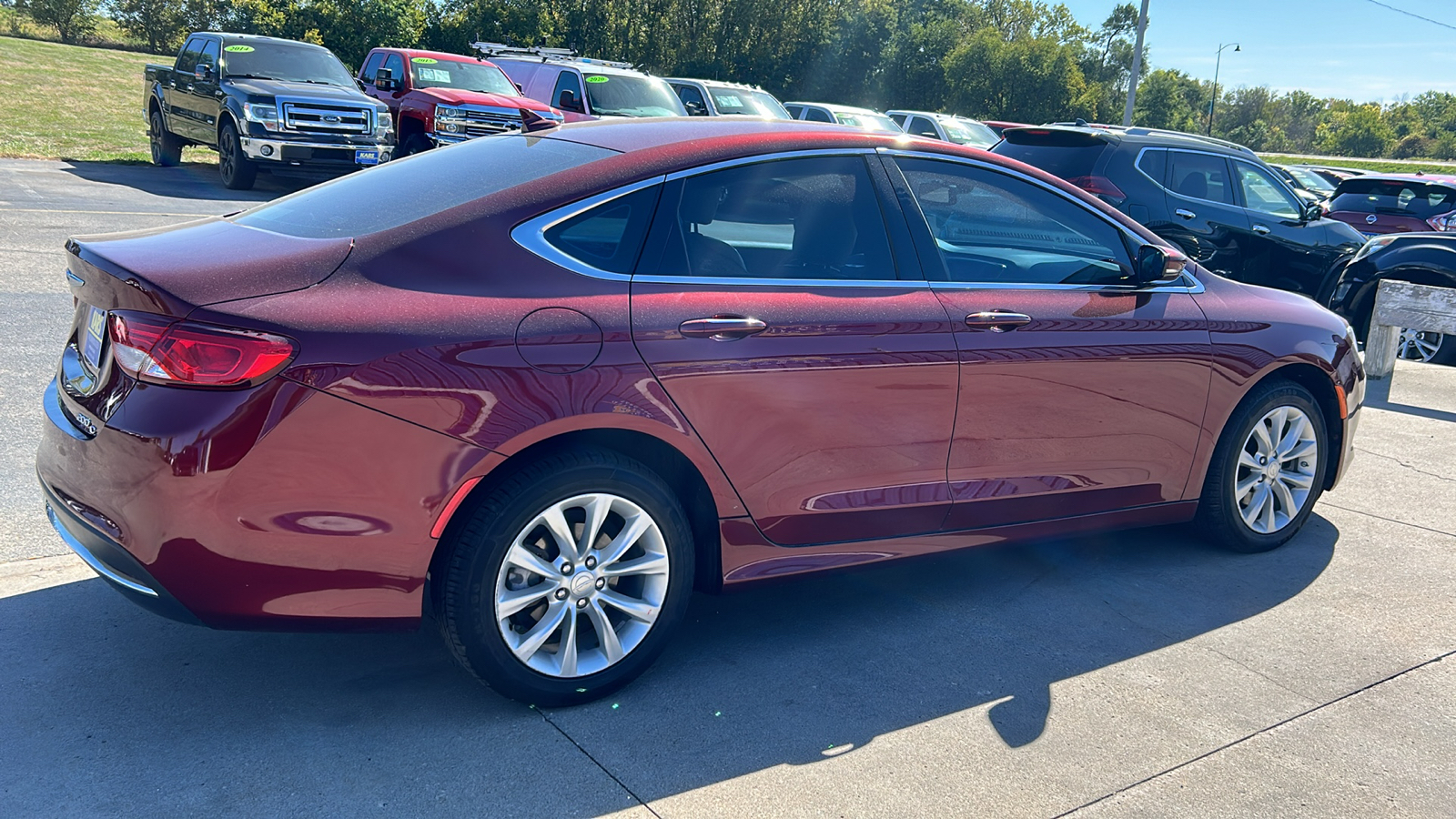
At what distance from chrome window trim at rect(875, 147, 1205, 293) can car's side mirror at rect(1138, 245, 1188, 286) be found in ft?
0.14

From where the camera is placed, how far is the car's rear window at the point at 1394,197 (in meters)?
15.0

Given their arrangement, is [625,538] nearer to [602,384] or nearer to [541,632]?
[541,632]

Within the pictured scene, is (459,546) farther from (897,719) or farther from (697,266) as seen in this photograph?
(897,719)

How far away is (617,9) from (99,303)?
50.1m

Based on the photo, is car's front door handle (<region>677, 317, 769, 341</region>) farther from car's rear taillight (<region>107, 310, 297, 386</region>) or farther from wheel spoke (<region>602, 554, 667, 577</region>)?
car's rear taillight (<region>107, 310, 297, 386</region>)

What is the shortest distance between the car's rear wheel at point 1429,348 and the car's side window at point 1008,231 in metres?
6.53

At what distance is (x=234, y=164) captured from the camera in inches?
619

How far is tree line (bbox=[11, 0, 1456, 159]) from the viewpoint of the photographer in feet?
126

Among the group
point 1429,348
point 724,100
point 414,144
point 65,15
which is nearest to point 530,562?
point 1429,348

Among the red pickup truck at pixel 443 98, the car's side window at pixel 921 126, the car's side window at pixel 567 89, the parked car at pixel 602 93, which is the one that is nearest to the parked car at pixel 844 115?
the car's side window at pixel 921 126

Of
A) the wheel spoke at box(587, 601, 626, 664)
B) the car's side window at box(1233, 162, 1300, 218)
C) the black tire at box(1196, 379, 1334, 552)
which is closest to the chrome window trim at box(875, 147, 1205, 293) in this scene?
the black tire at box(1196, 379, 1334, 552)

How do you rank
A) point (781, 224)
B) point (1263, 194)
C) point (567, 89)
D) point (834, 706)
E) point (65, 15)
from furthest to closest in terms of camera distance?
1. point (65, 15)
2. point (567, 89)
3. point (1263, 194)
4. point (781, 224)
5. point (834, 706)

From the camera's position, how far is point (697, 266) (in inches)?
139

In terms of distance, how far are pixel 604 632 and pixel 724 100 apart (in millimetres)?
18633
